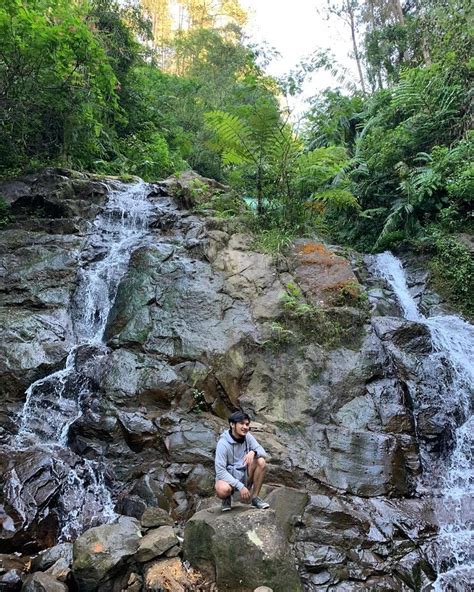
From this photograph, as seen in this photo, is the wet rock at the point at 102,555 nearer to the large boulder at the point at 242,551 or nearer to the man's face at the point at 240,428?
the large boulder at the point at 242,551

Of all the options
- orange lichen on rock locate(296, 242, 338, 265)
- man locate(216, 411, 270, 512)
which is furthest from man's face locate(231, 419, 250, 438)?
orange lichen on rock locate(296, 242, 338, 265)

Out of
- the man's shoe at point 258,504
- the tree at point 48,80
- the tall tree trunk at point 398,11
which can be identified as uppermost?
the tall tree trunk at point 398,11

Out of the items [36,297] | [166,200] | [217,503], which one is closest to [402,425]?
[217,503]

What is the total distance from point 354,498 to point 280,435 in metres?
1.30

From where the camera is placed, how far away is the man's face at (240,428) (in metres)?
4.46

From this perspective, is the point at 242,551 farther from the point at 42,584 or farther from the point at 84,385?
the point at 84,385

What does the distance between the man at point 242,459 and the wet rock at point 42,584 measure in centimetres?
162

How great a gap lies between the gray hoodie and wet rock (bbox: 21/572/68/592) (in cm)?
172

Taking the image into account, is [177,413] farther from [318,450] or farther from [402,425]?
[402,425]

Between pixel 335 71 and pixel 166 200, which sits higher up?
pixel 335 71

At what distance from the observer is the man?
4.42 m

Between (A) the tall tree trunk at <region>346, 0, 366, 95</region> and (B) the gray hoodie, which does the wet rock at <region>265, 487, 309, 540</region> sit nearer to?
(B) the gray hoodie

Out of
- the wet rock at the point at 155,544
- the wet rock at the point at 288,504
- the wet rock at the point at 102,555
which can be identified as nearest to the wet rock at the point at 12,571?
the wet rock at the point at 102,555

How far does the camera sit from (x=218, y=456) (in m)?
4.43
